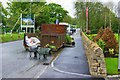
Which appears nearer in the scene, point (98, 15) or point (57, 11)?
point (98, 15)

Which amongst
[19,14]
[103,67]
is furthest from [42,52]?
[19,14]

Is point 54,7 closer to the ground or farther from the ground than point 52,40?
farther from the ground

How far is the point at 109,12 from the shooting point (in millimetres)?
68750

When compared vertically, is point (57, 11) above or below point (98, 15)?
above

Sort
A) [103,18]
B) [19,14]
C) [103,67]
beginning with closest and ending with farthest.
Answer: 1. [103,67]
2. [19,14]
3. [103,18]

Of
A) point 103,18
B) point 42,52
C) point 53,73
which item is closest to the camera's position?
point 53,73

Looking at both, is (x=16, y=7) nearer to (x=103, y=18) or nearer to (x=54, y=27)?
(x=103, y=18)

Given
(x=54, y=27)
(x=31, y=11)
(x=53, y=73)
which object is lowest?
(x=53, y=73)

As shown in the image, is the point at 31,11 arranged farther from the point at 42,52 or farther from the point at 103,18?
the point at 42,52

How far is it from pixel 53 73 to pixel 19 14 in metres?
53.9

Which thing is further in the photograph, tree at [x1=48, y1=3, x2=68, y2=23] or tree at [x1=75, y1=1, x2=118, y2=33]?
tree at [x1=48, y1=3, x2=68, y2=23]

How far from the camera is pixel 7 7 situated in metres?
70.9

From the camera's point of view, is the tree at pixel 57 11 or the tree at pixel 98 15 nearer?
the tree at pixel 98 15

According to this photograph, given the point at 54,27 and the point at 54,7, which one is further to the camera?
the point at 54,7
